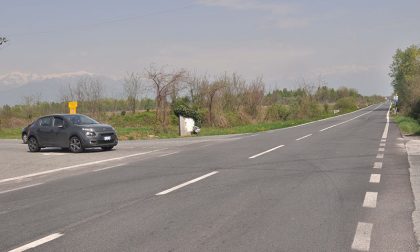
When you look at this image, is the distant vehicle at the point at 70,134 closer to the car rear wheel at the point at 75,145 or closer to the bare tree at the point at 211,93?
the car rear wheel at the point at 75,145

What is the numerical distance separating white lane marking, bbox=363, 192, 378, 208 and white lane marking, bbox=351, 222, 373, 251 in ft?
3.91

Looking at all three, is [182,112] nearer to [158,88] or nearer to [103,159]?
[158,88]

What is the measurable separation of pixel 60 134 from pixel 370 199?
46.3 feet

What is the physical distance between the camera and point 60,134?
61.9 ft

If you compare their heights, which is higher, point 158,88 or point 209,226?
point 158,88

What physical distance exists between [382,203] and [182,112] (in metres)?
22.7

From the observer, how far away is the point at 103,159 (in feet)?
51.5

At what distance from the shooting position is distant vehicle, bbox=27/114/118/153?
18.3 metres

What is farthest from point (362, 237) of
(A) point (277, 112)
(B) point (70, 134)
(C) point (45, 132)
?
(A) point (277, 112)

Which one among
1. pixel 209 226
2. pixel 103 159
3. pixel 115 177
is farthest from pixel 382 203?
pixel 103 159

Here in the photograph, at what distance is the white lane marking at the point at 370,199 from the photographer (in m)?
7.32

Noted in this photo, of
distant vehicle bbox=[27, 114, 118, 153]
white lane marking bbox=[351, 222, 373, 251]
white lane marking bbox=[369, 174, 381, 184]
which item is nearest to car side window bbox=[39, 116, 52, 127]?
distant vehicle bbox=[27, 114, 118, 153]

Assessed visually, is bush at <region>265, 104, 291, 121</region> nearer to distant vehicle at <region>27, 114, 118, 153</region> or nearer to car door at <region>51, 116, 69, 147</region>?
distant vehicle at <region>27, 114, 118, 153</region>

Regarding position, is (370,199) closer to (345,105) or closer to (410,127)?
(410,127)
